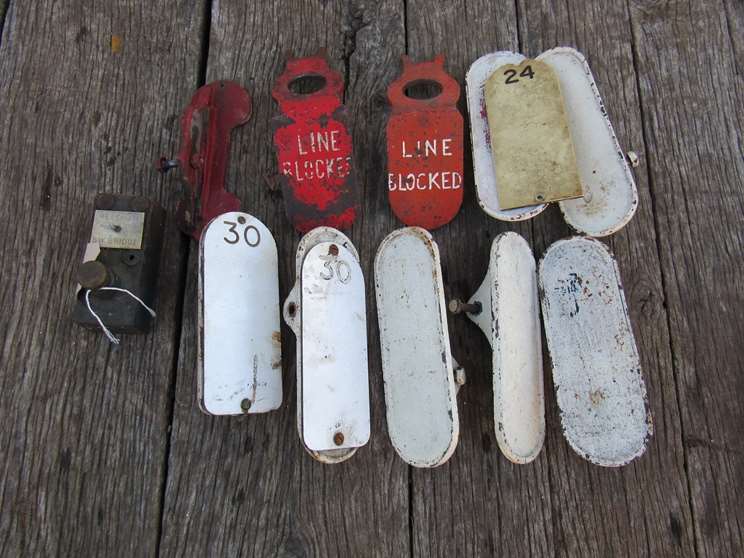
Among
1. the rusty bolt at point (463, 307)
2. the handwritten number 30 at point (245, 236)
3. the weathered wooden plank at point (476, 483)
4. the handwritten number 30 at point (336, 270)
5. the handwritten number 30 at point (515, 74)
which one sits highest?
the handwritten number 30 at point (515, 74)

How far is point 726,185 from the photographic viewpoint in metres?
1.54

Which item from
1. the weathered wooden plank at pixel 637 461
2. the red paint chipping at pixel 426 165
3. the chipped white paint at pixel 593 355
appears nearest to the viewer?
the chipped white paint at pixel 593 355

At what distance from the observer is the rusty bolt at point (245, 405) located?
125cm

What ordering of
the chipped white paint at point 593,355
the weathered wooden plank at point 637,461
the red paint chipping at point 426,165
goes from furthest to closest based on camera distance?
the red paint chipping at point 426,165, the weathered wooden plank at point 637,461, the chipped white paint at point 593,355

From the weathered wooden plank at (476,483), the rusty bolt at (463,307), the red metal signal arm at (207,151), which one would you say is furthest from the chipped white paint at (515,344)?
the red metal signal arm at (207,151)

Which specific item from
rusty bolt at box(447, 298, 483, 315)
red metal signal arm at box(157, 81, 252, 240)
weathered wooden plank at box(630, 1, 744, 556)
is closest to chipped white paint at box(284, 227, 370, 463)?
rusty bolt at box(447, 298, 483, 315)

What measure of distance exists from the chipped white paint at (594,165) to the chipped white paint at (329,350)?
0.63 m

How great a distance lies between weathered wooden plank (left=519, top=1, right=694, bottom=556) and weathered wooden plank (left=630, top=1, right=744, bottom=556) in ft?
0.10

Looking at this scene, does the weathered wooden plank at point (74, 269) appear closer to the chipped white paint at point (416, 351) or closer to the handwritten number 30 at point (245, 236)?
the handwritten number 30 at point (245, 236)

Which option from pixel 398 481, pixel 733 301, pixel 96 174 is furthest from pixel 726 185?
pixel 96 174

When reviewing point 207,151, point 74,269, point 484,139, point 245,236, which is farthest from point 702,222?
point 74,269

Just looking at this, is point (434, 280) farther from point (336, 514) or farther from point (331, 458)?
point (336, 514)

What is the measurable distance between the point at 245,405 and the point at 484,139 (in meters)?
0.95

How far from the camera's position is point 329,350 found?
4.09ft
